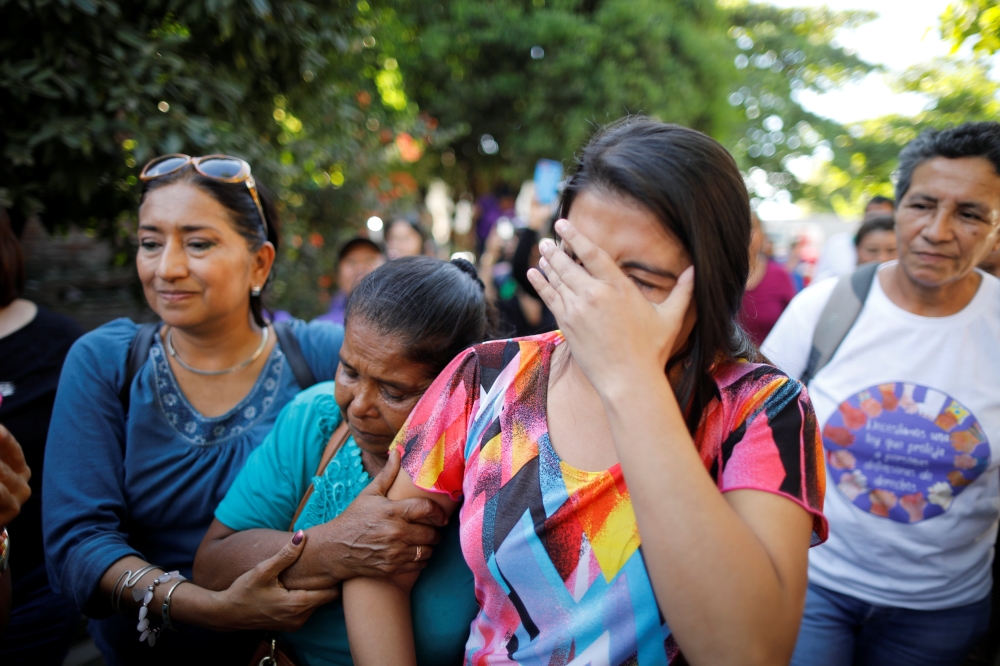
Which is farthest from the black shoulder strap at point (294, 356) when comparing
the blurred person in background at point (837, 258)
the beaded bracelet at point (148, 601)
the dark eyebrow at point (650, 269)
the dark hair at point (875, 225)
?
the blurred person in background at point (837, 258)

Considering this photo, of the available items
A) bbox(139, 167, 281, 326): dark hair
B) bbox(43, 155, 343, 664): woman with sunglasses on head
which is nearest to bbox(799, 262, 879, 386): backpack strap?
bbox(43, 155, 343, 664): woman with sunglasses on head

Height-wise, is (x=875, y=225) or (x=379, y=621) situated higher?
(x=875, y=225)

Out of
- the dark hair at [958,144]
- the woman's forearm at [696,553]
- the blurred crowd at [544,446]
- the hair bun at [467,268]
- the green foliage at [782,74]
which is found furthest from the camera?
the green foliage at [782,74]

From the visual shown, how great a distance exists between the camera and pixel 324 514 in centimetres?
180

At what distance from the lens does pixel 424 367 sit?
1871mm

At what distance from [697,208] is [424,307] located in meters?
0.91

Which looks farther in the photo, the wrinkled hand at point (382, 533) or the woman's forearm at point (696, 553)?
the wrinkled hand at point (382, 533)

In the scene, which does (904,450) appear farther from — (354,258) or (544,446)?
(354,258)

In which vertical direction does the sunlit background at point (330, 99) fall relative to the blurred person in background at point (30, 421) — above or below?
above

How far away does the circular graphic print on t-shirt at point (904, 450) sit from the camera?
6.98ft

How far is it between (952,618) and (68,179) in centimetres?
428

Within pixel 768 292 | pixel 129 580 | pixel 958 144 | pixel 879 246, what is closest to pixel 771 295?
pixel 768 292

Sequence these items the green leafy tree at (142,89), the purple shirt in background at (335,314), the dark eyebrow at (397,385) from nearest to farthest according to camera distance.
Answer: the dark eyebrow at (397,385), the green leafy tree at (142,89), the purple shirt in background at (335,314)

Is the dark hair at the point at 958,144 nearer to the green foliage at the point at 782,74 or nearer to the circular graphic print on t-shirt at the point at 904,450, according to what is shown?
the circular graphic print on t-shirt at the point at 904,450
